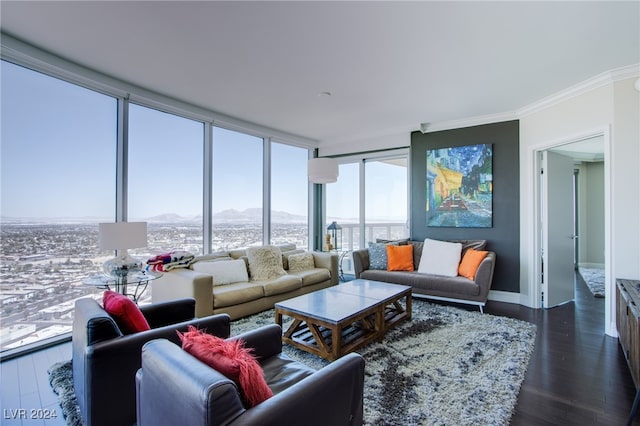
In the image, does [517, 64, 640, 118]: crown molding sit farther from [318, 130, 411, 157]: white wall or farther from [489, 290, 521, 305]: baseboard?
[489, 290, 521, 305]: baseboard

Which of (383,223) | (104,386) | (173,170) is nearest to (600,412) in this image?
(104,386)

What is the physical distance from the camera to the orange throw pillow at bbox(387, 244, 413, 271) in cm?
454

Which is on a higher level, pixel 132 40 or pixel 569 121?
pixel 132 40

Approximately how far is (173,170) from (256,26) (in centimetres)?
234

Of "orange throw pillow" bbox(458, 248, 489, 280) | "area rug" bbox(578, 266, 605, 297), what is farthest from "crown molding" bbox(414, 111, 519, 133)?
"area rug" bbox(578, 266, 605, 297)

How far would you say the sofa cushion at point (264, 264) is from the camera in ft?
13.3

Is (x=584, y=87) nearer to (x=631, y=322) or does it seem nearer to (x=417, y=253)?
(x=631, y=322)

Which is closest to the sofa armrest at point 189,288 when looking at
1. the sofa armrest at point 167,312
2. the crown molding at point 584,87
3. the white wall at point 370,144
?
the sofa armrest at point 167,312

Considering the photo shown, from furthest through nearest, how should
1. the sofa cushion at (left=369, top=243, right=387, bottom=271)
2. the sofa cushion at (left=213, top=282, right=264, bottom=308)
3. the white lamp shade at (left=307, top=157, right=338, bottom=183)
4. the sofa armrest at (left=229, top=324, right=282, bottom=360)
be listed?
the sofa cushion at (left=369, top=243, right=387, bottom=271) → the white lamp shade at (left=307, top=157, right=338, bottom=183) → the sofa cushion at (left=213, top=282, right=264, bottom=308) → the sofa armrest at (left=229, top=324, right=282, bottom=360)

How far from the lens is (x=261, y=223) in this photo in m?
5.14

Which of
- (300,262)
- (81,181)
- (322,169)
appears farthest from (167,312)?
(322,169)

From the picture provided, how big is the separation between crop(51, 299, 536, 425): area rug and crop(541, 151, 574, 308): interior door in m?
1.12

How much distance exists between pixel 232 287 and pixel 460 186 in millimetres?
3625

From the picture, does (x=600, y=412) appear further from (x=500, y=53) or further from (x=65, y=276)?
(x=65, y=276)
